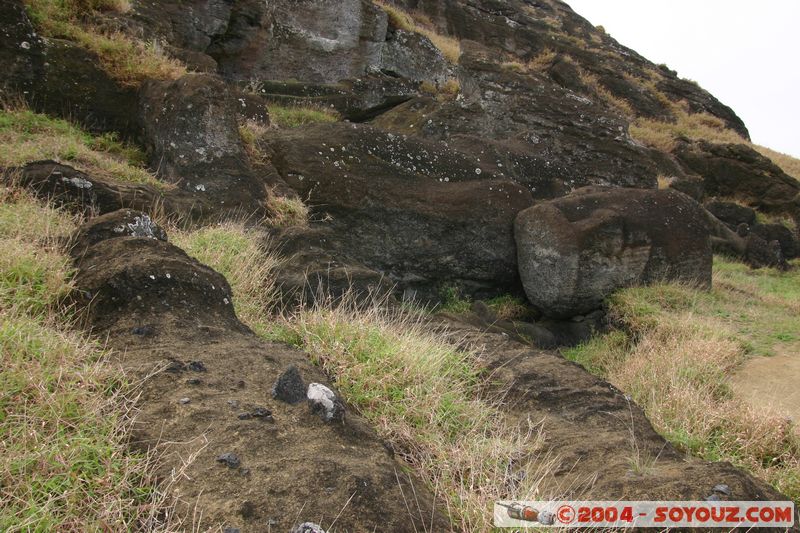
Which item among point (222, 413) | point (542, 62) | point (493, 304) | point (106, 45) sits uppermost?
point (542, 62)

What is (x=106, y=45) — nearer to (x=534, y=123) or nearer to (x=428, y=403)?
(x=428, y=403)

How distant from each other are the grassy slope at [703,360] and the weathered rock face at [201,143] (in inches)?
165

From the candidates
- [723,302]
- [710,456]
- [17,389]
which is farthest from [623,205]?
[17,389]

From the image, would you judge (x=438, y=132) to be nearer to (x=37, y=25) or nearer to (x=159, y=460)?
(x=37, y=25)

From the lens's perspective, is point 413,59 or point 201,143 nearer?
point 201,143

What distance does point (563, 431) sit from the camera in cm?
387

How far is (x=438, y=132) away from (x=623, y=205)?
140 inches

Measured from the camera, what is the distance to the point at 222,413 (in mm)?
2717

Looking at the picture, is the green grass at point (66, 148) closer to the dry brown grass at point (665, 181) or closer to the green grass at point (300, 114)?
the green grass at point (300, 114)

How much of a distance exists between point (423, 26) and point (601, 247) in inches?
829

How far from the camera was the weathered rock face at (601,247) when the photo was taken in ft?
26.5

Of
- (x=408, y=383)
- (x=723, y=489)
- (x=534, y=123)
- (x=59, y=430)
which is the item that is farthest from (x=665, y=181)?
(x=59, y=430)

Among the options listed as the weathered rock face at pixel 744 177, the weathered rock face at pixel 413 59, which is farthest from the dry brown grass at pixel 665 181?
the weathered rock face at pixel 413 59

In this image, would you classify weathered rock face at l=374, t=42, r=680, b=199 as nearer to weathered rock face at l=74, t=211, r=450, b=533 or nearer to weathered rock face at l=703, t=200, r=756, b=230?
weathered rock face at l=703, t=200, r=756, b=230
